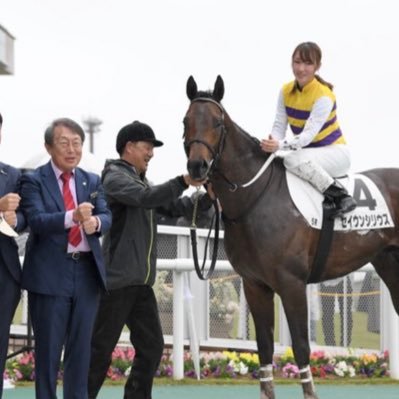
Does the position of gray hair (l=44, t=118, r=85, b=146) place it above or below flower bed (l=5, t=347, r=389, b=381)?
above

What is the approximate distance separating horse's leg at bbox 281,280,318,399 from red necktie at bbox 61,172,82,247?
1.50 metres

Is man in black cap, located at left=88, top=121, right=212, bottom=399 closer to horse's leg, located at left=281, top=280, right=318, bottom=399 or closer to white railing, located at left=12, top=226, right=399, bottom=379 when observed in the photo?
horse's leg, located at left=281, top=280, right=318, bottom=399

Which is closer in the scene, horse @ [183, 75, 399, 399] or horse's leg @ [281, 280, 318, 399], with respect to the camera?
horse @ [183, 75, 399, 399]

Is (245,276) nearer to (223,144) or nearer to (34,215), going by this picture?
(223,144)

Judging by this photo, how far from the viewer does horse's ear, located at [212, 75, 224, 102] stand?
562 cm

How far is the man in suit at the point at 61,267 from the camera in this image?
466 cm

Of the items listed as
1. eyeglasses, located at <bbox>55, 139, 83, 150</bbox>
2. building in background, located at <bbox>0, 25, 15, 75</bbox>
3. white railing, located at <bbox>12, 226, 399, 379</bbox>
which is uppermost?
building in background, located at <bbox>0, 25, 15, 75</bbox>

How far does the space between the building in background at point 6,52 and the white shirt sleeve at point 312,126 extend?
5.54 m

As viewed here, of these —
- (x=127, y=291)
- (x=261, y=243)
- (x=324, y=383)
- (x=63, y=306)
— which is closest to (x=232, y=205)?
(x=261, y=243)

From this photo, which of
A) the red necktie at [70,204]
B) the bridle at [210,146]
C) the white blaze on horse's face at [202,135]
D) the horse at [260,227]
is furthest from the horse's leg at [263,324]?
the red necktie at [70,204]

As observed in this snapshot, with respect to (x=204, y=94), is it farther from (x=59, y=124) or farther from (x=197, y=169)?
(x=59, y=124)

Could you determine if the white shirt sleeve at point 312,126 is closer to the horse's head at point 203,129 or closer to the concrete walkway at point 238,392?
the horse's head at point 203,129

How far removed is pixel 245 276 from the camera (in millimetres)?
5895

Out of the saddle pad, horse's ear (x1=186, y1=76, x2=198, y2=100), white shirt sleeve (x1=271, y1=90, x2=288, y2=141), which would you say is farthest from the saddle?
horse's ear (x1=186, y1=76, x2=198, y2=100)
